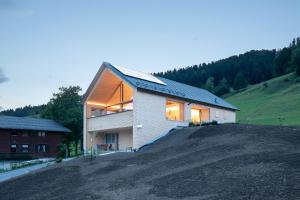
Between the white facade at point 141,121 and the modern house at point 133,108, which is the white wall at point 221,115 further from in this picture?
the white facade at point 141,121

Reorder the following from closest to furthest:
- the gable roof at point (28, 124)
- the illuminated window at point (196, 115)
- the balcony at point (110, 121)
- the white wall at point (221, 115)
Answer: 1. the balcony at point (110, 121)
2. the illuminated window at point (196, 115)
3. the white wall at point (221, 115)
4. the gable roof at point (28, 124)

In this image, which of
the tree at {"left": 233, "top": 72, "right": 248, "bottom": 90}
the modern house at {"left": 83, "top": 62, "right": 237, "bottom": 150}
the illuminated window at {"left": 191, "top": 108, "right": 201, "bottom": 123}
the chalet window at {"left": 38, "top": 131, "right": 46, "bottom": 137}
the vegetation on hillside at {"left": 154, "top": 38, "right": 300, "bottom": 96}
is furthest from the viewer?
the tree at {"left": 233, "top": 72, "right": 248, "bottom": 90}

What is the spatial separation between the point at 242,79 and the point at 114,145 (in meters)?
81.9

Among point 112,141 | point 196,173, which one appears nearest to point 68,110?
point 112,141

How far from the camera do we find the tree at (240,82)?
10594cm

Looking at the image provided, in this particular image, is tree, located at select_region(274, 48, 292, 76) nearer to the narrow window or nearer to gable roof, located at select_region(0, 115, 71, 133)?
gable roof, located at select_region(0, 115, 71, 133)

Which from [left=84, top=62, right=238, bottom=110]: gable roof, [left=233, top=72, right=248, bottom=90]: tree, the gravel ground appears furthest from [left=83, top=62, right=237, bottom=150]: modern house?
[left=233, top=72, right=248, bottom=90]: tree

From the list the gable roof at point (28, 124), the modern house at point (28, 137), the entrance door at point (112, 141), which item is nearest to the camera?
the entrance door at point (112, 141)

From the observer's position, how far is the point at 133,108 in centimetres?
2670

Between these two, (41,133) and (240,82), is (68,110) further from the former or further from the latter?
(240,82)

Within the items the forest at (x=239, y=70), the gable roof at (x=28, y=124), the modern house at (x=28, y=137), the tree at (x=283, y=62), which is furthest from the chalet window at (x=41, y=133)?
the tree at (x=283, y=62)

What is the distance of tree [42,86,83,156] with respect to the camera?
5834 centimetres

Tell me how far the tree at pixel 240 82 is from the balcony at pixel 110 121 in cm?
7973

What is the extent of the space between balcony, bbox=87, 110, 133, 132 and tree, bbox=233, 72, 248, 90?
7973cm
